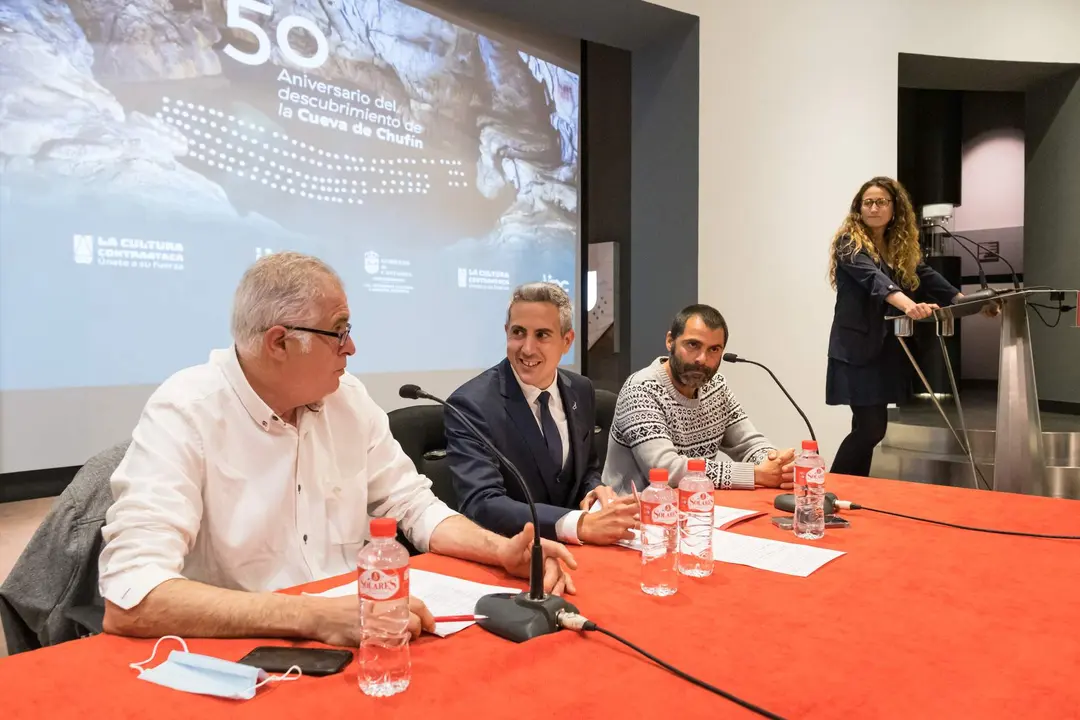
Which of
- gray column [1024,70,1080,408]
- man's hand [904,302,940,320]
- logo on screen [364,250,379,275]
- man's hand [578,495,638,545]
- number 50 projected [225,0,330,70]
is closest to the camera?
man's hand [578,495,638,545]

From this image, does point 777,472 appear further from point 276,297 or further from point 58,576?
point 58,576

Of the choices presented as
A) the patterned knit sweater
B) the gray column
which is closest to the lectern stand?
the patterned knit sweater

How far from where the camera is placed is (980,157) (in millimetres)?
7578

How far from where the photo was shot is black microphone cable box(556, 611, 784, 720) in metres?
0.81

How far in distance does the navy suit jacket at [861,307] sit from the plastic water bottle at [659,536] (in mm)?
2434

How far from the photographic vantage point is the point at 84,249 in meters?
2.71

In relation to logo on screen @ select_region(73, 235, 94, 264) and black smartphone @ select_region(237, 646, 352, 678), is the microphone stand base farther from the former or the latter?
logo on screen @ select_region(73, 235, 94, 264)

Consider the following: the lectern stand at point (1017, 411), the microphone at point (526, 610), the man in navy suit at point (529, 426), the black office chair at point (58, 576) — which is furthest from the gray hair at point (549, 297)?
the lectern stand at point (1017, 411)

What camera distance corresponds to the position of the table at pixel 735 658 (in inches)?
32.2

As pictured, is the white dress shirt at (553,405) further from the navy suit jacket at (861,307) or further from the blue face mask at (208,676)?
the navy suit jacket at (861,307)

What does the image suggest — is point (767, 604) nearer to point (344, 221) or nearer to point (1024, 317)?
point (1024, 317)

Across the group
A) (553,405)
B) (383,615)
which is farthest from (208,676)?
(553,405)

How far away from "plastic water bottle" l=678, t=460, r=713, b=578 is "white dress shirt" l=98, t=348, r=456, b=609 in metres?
0.47

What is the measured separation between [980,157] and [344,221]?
6943mm
